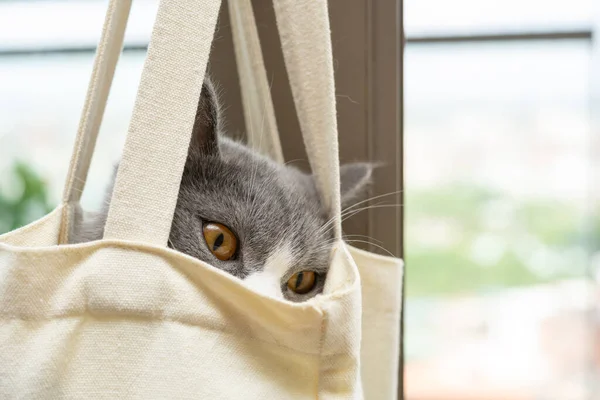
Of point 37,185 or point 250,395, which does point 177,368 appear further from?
point 37,185

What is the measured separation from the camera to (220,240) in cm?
62

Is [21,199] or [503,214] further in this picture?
[503,214]

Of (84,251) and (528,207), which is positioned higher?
(528,207)

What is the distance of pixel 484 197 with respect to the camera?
121cm

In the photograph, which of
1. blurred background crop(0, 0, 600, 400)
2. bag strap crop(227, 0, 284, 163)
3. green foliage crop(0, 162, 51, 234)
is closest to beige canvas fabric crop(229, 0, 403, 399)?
bag strap crop(227, 0, 284, 163)

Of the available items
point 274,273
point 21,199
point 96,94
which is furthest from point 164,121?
point 21,199

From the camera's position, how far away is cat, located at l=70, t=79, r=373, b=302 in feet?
2.01

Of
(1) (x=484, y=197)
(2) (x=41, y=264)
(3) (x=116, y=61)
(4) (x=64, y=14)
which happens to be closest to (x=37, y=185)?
(4) (x=64, y=14)

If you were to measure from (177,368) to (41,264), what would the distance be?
147mm

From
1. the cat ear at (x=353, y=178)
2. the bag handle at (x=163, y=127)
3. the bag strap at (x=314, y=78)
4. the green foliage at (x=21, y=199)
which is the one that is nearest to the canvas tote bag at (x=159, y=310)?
the bag handle at (x=163, y=127)

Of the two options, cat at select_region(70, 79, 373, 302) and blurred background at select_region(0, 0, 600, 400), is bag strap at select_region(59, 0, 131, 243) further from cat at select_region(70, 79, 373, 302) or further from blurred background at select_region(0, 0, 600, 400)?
blurred background at select_region(0, 0, 600, 400)

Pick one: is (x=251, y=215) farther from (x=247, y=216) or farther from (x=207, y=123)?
(x=207, y=123)

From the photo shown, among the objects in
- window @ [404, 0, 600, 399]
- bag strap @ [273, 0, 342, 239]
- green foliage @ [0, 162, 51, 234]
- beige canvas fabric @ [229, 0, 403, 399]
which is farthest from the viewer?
window @ [404, 0, 600, 399]

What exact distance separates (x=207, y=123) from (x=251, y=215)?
0.12m
